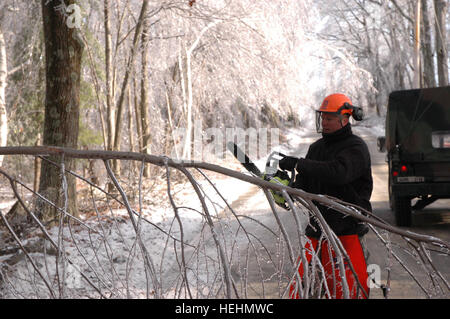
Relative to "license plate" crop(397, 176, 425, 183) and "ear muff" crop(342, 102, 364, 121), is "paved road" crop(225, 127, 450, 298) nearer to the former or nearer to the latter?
"license plate" crop(397, 176, 425, 183)

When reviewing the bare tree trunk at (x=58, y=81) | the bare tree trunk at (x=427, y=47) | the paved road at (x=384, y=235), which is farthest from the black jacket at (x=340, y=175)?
the bare tree trunk at (x=427, y=47)

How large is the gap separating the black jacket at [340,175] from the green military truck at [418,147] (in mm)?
4922

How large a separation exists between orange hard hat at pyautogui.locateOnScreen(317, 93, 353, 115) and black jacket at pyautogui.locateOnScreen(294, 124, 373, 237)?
0.39 ft

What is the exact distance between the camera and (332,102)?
133 inches

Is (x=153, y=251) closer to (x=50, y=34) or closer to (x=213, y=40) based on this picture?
(x=50, y=34)

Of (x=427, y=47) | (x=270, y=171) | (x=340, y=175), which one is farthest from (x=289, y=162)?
(x=427, y=47)

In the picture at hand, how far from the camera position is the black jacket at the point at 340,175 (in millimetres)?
3160

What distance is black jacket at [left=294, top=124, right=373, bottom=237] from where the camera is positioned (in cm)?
316

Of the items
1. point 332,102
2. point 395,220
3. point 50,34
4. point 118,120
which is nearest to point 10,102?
point 118,120

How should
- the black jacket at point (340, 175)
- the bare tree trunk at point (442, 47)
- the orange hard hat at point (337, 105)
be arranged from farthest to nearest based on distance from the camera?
the bare tree trunk at point (442, 47)
the orange hard hat at point (337, 105)
the black jacket at point (340, 175)

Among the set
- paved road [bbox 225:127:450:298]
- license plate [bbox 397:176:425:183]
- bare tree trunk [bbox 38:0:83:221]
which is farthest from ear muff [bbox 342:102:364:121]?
license plate [bbox 397:176:425:183]

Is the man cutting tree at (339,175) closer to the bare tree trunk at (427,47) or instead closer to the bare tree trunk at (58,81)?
the bare tree trunk at (58,81)
